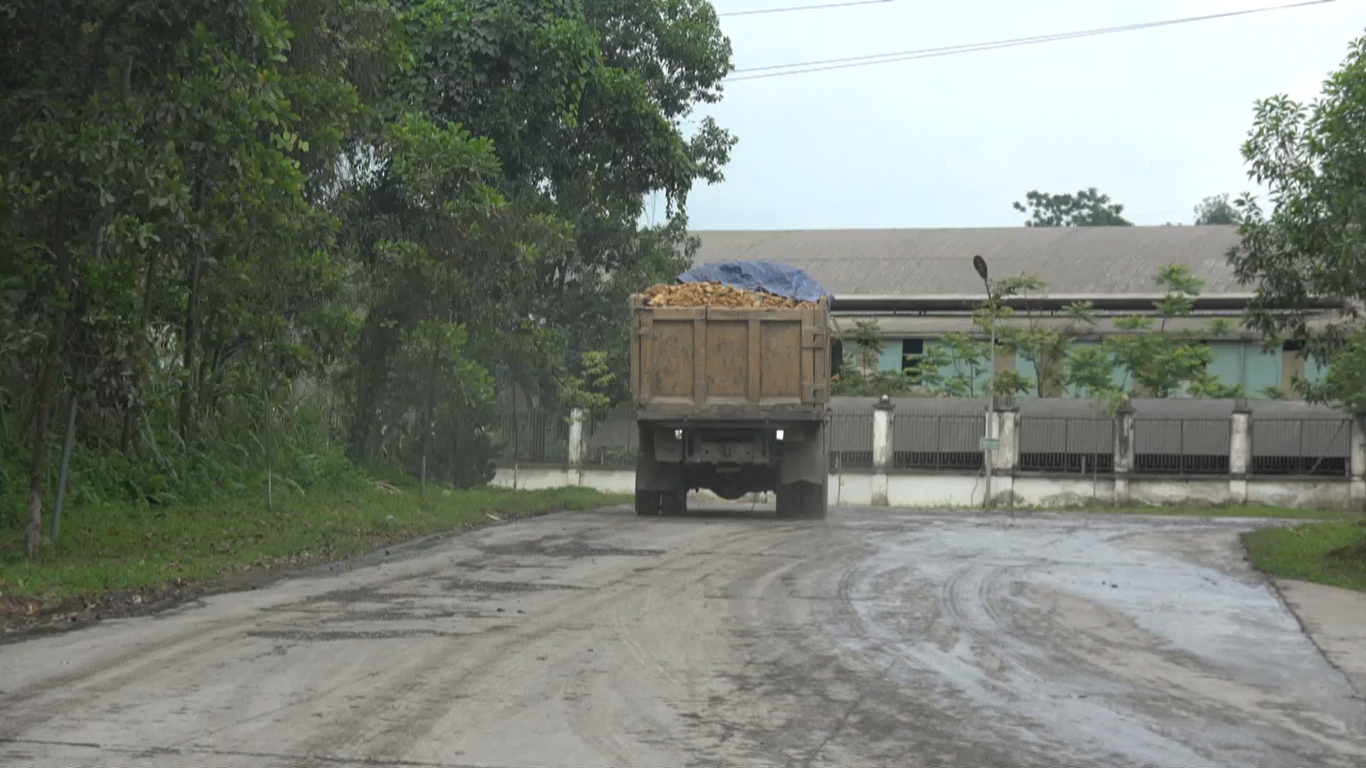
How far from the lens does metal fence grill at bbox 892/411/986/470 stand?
3753cm

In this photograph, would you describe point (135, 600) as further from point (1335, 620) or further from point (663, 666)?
point (1335, 620)

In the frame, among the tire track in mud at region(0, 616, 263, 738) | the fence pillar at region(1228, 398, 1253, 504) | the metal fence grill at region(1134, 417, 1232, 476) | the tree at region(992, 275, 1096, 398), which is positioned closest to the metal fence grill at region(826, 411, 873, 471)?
the tree at region(992, 275, 1096, 398)

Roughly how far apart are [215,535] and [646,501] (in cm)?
790

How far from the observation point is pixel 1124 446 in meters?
36.1

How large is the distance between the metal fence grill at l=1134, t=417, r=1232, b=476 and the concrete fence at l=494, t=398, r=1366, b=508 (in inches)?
0.9

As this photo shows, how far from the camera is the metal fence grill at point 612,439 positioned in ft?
126

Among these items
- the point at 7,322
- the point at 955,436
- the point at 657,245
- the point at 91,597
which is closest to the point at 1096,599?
the point at 91,597

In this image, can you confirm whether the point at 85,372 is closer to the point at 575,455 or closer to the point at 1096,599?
the point at 1096,599

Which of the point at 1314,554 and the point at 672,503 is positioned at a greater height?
the point at 672,503

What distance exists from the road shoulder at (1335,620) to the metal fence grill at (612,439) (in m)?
24.5

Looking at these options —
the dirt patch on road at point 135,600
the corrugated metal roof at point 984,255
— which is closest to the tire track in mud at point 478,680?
A: the dirt patch on road at point 135,600

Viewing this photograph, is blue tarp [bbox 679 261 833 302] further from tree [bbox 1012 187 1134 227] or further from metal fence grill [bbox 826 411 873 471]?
tree [bbox 1012 187 1134 227]

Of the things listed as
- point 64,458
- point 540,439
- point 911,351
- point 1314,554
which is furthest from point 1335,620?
point 911,351

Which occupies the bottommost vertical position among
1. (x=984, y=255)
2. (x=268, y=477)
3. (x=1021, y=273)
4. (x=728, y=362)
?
(x=268, y=477)
